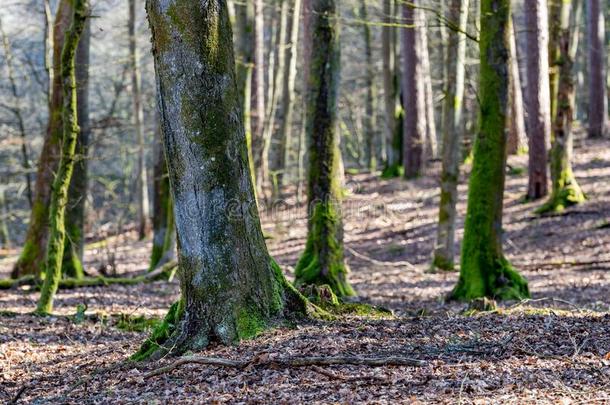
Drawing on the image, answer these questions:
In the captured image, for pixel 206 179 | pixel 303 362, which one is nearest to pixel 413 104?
pixel 206 179

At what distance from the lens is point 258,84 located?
870 inches

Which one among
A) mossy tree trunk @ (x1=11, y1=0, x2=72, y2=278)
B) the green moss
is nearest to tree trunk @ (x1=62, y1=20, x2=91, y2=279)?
mossy tree trunk @ (x1=11, y1=0, x2=72, y2=278)

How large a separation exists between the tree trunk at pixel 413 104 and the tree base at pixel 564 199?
599 cm

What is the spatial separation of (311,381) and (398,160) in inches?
819

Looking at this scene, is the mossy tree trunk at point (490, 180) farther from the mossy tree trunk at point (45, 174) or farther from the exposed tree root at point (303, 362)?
the mossy tree trunk at point (45, 174)

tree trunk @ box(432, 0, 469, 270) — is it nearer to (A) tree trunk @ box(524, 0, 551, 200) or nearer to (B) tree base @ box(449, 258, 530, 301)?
(B) tree base @ box(449, 258, 530, 301)

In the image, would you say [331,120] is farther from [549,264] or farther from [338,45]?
[549,264]

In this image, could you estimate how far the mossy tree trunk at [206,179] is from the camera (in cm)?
634

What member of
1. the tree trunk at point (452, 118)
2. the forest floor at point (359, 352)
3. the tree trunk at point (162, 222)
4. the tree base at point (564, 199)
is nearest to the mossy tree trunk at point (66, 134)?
the forest floor at point (359, 352)

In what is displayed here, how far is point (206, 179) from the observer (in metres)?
6.39

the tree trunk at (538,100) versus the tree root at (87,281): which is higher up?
the tree trunk at (538,100)

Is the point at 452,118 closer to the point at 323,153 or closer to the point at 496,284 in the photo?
the point at 323,153

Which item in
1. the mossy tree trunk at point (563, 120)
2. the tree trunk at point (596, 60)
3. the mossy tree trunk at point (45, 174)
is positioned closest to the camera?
the mossy tree trunk at point (45, 174)

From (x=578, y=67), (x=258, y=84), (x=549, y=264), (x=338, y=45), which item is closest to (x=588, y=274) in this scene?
(x=549, y=264)
